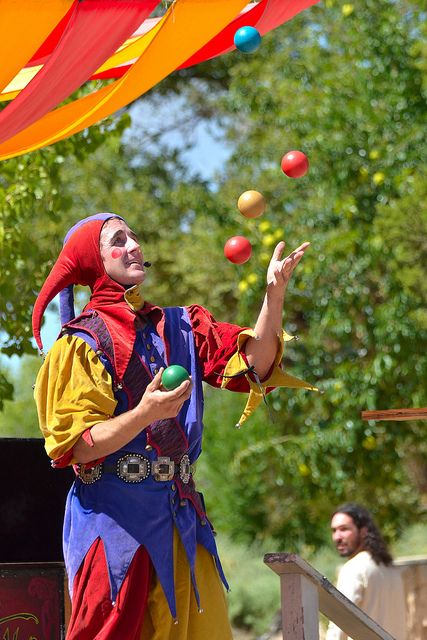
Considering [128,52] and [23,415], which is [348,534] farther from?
[23,415]

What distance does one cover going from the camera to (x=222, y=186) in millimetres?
13367

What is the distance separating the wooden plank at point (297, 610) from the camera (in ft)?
10.6

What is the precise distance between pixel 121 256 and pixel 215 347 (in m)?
0.38

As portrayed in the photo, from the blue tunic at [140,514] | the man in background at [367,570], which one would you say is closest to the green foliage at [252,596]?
the man in background at [367,570]

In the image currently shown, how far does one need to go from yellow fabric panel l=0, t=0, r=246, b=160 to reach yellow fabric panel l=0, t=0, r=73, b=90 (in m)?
0.30

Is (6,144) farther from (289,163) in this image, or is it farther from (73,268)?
(289,163)

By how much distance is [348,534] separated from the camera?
5.70 meters

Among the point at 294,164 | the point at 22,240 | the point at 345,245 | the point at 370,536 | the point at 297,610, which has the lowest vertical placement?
the point at 370,536

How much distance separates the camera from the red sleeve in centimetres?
327

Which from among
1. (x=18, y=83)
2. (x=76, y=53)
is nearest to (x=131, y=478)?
(x=76, y=53)

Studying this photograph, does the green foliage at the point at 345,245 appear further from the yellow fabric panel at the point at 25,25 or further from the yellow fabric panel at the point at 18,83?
the yellow fabric panel at the point at 25,25

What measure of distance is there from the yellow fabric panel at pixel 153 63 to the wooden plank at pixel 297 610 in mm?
1673

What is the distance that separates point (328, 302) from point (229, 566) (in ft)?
26.1

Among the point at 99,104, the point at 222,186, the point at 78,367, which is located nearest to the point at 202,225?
the point at 222,186
